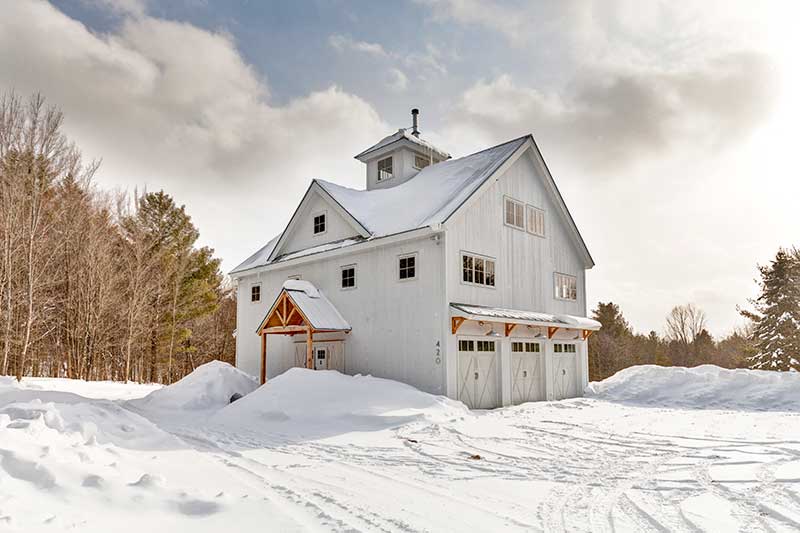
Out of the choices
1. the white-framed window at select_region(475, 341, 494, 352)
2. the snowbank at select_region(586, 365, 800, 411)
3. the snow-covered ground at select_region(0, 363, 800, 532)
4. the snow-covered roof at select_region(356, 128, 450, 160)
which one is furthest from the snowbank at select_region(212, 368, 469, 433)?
the snow-covered roof at select_region(356, 128, 450, 160)

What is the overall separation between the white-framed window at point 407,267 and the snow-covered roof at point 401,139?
8.20m

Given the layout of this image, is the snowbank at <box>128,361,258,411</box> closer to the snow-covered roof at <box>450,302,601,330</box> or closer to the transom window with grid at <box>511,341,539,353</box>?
the snow-covered roof at <box>450,302,601,330</box>

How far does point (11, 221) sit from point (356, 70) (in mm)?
14705

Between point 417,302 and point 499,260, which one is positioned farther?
point 499,260

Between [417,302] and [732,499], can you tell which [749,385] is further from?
[732,499]

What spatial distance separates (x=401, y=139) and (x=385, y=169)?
1597 mm

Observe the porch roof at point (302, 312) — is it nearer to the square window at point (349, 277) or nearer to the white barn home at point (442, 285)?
the white barn home at point (442, 285)

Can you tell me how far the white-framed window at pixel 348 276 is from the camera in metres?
18.0

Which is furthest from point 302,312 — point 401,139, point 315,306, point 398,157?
point 401,139

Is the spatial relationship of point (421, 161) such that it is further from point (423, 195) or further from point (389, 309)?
point (389, 309)

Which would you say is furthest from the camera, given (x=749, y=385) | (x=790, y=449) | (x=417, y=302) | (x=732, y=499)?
(x=749, y=385)

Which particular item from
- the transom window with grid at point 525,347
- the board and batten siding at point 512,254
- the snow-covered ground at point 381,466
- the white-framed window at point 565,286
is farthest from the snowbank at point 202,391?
the white-framed window at point 565,286

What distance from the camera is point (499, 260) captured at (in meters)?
17.5

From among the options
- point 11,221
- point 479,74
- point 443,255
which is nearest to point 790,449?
point 443,255
